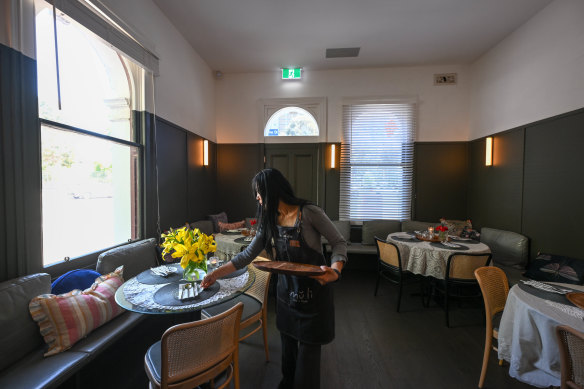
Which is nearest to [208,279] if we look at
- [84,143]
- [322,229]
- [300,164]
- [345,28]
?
[322,229]

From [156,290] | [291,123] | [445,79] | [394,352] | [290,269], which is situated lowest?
[394,352]

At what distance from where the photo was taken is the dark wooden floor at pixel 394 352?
1.86m

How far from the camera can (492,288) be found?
1882 millimetres

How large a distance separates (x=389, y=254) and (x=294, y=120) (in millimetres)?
3051

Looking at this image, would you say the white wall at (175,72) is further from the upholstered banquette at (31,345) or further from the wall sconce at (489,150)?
the wall sconce at (489,150)

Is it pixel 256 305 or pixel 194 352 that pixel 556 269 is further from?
pixel 194 352

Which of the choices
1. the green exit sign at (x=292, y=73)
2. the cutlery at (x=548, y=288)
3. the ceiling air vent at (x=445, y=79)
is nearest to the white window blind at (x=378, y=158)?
the ceiling air vent at (x=445, y=79)

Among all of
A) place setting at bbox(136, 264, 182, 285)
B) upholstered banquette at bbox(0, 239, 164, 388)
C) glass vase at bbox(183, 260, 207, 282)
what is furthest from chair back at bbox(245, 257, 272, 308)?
upholstered banquette at bbox(0, 239, 164, 388)

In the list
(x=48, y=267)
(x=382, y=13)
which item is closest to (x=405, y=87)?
(x=382, y=13)

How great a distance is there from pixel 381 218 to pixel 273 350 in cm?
320

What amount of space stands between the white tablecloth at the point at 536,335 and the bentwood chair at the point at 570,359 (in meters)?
0.12

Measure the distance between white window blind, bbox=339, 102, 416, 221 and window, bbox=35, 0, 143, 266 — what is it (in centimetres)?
345

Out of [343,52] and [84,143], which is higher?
[343,52]

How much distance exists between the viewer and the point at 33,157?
1.68 m
